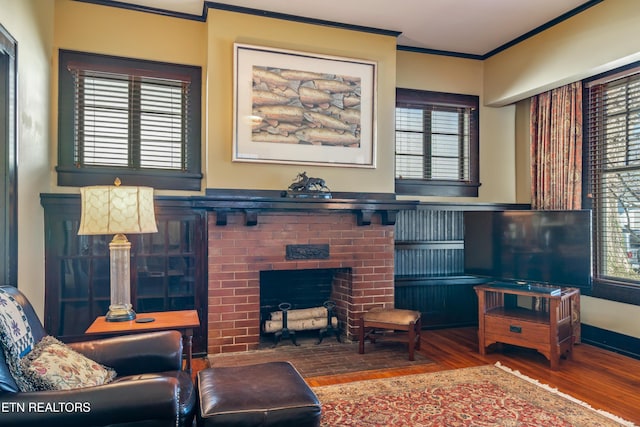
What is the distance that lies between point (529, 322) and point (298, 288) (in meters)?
2.11

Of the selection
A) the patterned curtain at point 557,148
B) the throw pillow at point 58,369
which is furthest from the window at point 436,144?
the throw pillow at point 58,369

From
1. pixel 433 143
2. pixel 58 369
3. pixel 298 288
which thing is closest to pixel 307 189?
pixel 298 288

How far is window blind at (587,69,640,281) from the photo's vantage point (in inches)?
145

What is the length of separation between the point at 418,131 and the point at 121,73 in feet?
9.83

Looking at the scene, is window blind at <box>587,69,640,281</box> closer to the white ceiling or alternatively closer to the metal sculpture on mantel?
the white ceiling

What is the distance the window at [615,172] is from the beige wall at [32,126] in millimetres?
4641

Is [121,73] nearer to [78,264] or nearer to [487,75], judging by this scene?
[78,264]

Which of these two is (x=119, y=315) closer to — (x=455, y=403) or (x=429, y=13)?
(x=455, y=403)

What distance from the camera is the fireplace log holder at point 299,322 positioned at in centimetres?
405

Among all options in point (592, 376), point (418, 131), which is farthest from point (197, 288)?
point (592, 376)

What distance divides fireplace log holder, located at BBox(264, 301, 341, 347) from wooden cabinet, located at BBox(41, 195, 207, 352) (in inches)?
26.6

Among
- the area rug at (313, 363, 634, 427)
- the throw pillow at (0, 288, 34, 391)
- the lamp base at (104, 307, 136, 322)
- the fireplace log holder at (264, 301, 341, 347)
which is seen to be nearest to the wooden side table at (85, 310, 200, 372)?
the lamp base at (104, 307, 136, 322)

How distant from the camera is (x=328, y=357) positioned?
370 centimetres

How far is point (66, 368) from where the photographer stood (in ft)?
5.97
